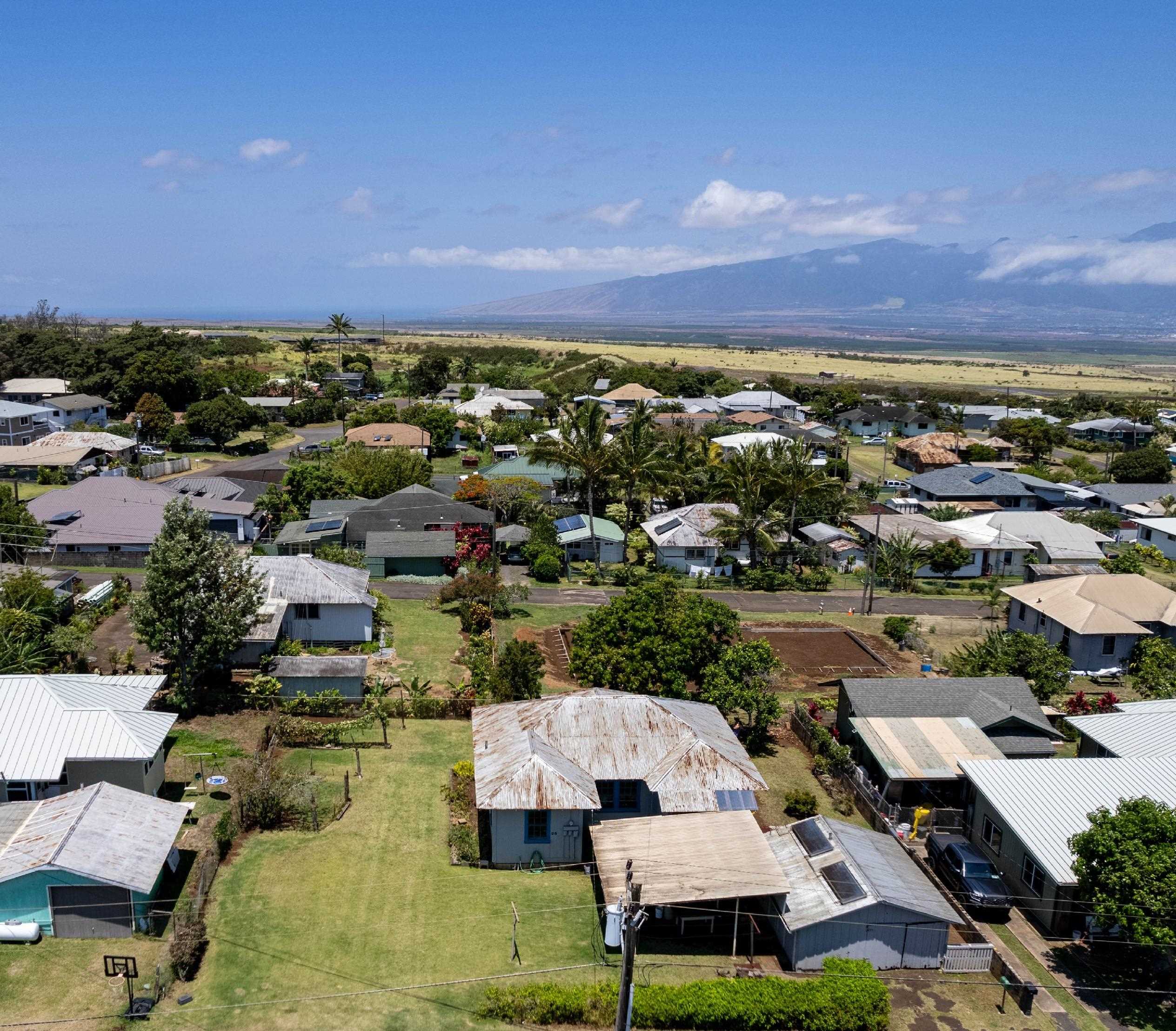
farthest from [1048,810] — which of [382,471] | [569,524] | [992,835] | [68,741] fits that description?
[382,471]

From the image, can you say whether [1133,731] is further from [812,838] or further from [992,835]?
[812,838]

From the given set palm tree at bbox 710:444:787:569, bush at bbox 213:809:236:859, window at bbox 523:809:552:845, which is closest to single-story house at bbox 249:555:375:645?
bush at bbox 213:809:236:859

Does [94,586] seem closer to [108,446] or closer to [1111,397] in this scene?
[108,446]

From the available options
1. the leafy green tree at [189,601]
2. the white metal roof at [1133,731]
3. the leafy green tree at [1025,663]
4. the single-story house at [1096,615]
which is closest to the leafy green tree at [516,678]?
the leafy green tree at [189,601]

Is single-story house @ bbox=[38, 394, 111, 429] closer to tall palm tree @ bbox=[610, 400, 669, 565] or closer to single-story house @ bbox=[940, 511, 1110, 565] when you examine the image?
tall palm tree @ bbox=[610, 400, 669, 565]

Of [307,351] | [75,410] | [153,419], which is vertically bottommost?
[153,419]
